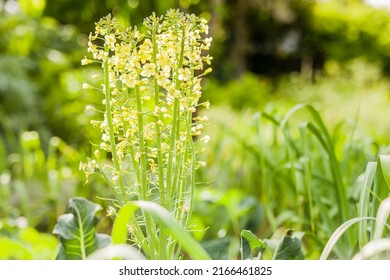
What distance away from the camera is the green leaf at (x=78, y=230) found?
0.98 metres

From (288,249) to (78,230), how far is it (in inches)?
13.1

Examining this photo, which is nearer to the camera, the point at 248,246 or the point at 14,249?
the point at 248,246

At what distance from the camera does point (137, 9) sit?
1.66 meters

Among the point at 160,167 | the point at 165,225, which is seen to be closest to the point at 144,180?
the point at 160,167

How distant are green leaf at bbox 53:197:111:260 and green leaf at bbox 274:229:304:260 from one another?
30cm

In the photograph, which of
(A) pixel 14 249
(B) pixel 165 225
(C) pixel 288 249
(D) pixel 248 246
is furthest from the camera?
(A) pixel 14 249

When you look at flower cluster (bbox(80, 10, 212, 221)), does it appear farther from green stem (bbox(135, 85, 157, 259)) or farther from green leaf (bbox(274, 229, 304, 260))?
green leaf (bbox(274, 229, 304, 260))

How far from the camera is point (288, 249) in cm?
94

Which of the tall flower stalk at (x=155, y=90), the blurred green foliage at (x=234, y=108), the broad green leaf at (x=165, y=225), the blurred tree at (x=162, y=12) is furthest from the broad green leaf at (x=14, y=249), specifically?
the blurred tree at (x=162, y=12)

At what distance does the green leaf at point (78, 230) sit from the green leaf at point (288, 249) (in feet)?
0.97

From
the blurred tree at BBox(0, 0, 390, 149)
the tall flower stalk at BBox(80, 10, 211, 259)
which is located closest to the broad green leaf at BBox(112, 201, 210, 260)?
the tall flower stalk at BBox(80, 10, 211, 259)

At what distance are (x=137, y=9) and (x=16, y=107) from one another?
298cm

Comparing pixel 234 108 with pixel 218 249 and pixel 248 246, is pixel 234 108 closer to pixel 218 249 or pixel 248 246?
pixel 218 249

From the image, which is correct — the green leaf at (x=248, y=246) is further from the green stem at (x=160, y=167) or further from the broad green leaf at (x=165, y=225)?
the broad green leaf at (x=165, y=225)
